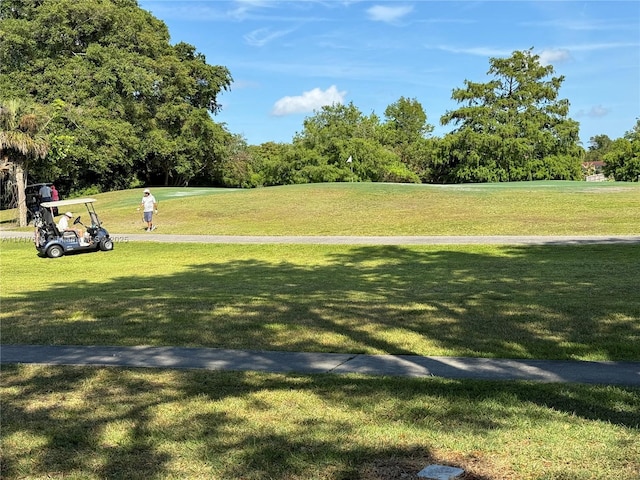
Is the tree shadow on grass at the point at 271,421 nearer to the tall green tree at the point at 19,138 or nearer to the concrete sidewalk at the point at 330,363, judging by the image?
the concrete sidewalk at the point at 330,363

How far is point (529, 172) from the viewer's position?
62219 millimetres

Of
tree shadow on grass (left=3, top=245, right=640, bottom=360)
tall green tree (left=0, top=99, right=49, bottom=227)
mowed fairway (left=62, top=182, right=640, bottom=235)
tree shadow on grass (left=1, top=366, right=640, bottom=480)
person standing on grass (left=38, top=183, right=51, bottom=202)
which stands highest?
tall green tree (left=0, top=99, right=49, bottom=227)

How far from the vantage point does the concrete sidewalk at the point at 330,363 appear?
5.41m

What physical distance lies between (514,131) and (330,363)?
59.4 meters

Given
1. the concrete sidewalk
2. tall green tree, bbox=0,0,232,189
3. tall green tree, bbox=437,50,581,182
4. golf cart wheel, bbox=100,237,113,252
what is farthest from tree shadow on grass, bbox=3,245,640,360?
tall green tree, bbox=437,50,581,182

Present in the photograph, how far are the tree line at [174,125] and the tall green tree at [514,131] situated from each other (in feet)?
0.36

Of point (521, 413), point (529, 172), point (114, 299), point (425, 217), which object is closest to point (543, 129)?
point (529, 172)

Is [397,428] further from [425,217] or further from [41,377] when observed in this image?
[425,217]

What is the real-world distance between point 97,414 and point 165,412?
475mm

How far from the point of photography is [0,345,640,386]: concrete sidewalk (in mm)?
5414

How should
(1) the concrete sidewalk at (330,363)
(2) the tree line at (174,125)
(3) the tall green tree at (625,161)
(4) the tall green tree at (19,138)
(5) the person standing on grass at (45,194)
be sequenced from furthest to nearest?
(3) the tall green tree at (625,161) → (2) the tree line at (174,125) → (4) the tall green tree at (19,138) → (5) the person standing on grass at (45,194) → (1) the concrete sidewalk at (330,363)

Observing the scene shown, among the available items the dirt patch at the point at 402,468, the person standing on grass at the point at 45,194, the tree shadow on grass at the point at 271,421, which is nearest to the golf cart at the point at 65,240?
the person standing on grass at the point at 45,194

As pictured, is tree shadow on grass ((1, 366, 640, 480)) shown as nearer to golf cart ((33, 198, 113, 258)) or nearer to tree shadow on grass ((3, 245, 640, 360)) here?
tree shadow on grass ((3, 245, 640, 360))

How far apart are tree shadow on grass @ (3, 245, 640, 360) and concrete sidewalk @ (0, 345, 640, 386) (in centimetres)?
28
